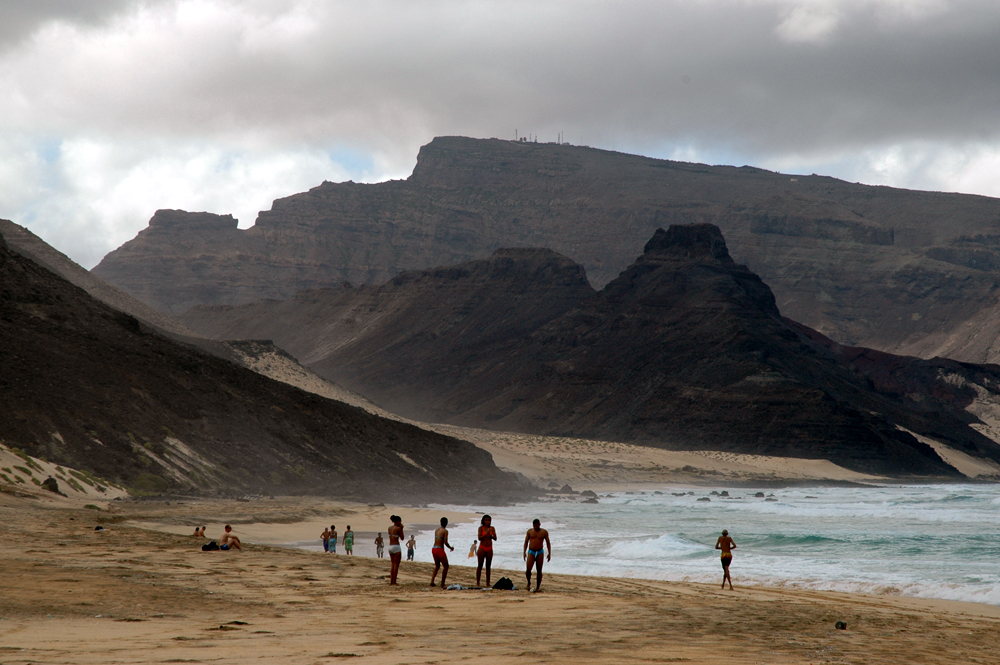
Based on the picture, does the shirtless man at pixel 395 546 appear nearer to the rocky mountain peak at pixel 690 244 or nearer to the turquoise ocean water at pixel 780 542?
the turquoise ocean water at pixel 780 542

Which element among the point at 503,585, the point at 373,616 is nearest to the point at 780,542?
the point at 503,585

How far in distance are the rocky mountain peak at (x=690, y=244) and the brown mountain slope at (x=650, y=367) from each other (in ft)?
1.04

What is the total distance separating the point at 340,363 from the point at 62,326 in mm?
114321

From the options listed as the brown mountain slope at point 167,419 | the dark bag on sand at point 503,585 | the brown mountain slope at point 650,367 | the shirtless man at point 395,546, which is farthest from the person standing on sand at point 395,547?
the brown mountain slope at point 650,367

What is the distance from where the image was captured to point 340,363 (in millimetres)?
162375

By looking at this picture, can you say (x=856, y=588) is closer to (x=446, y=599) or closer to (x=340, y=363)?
(x=446, y=599)

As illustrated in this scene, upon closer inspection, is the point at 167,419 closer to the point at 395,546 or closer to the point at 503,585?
the point at 395,546

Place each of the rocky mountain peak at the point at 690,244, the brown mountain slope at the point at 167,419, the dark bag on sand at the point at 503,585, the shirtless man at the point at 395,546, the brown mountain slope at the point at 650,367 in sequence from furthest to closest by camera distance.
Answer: the rocky mountain peak at the point at 690,244
the brown mountain slope at the point at 650,367
the brown mountain slope at the point at 167,419
the dark bag on sand at the point at 503,585
the shirtless man at the point at 395,546

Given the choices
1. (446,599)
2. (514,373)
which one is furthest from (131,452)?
(514,373)

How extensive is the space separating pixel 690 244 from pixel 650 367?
1357 inches

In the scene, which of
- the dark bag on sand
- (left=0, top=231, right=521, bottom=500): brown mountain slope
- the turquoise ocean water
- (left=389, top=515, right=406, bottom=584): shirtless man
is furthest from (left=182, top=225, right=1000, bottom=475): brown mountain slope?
(left=389, top=515, right=406, bottom=584): shirtless man

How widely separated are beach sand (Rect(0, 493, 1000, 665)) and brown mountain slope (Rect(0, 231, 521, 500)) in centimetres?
1795

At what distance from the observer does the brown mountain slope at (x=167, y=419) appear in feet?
132

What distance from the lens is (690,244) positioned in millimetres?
153750
